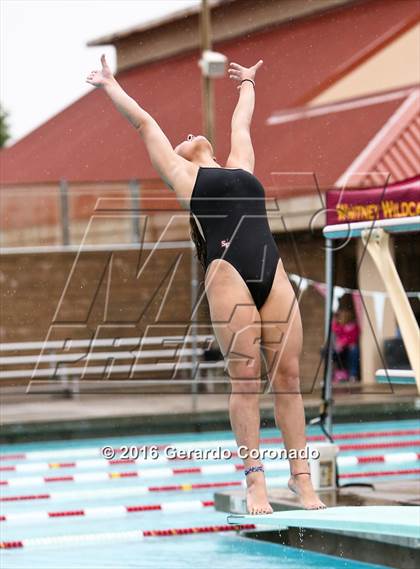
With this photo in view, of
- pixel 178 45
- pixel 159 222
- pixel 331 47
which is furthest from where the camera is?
pixel 178 45

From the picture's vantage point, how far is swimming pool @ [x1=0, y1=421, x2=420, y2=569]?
25.5ft

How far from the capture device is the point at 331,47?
2081 centimetres

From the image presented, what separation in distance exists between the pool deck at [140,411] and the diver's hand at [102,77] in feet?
27.0

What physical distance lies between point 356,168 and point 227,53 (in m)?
3.23

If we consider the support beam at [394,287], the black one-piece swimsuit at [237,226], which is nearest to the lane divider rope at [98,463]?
the support beam at [394,287]

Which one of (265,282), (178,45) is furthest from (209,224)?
(178,45)

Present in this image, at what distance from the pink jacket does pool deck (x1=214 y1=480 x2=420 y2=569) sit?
985 cm

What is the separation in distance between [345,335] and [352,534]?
1149 centimetres

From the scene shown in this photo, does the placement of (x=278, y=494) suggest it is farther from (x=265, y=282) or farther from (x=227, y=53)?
(x=227, y=53)

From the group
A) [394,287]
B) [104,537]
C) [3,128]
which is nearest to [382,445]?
[104,537]

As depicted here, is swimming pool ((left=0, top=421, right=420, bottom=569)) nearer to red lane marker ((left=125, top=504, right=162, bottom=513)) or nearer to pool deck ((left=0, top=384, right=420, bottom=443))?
red lane marker ((left=125, top=504, right=162, bottom=513))

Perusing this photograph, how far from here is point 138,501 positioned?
10.3 metres

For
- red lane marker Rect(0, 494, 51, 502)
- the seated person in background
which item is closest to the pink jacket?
the seated person in background

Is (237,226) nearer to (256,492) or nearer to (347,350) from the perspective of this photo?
(256,492)
